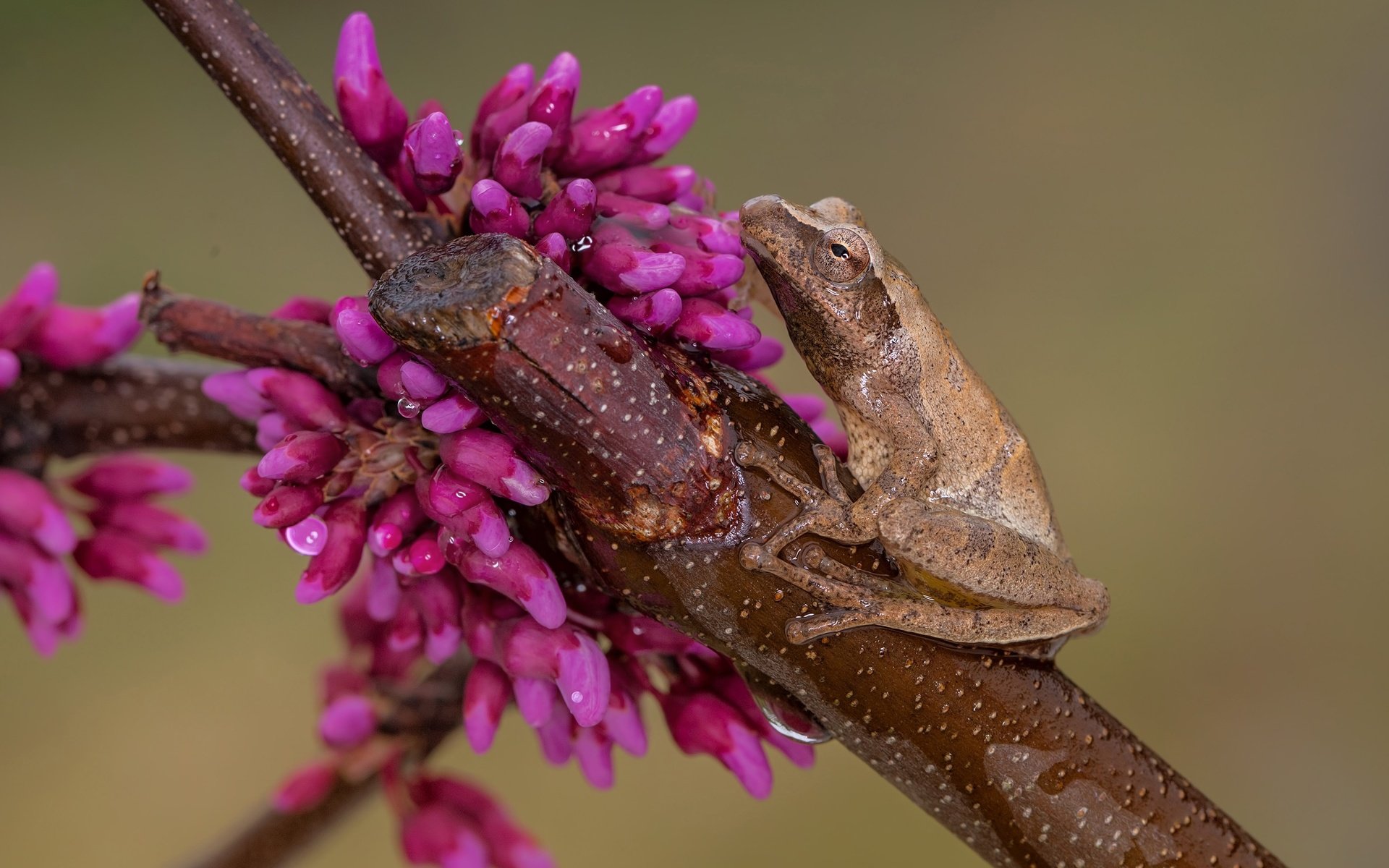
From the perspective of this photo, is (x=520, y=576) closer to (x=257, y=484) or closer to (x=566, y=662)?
(x=566, y=662)

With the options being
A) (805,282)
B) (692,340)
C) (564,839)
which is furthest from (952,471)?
(564,839)

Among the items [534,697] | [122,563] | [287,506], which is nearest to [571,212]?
[287,506]

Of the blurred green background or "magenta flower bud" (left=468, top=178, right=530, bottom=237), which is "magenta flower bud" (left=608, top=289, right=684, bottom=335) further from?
the blurred green background

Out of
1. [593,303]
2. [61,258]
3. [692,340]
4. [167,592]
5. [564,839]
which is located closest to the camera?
[593,303]

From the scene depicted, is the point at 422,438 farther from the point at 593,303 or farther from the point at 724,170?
the point at 724,170

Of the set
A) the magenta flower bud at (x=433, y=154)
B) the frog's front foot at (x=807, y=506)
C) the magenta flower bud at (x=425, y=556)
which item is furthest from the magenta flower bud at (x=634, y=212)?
the magenta flower bud at (x=425, y=556)

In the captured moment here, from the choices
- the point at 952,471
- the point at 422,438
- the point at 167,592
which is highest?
the point at 952,471
